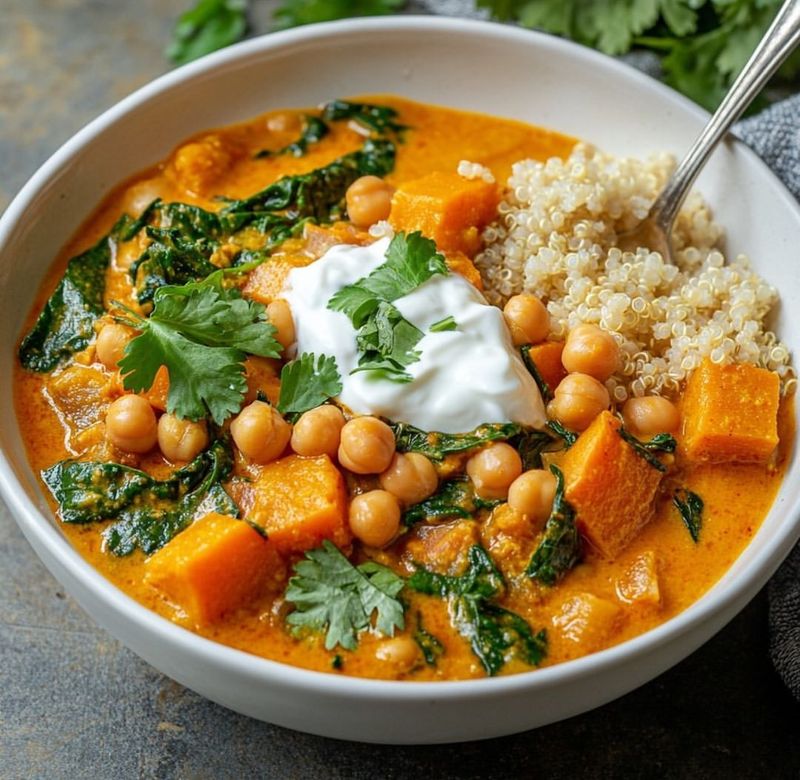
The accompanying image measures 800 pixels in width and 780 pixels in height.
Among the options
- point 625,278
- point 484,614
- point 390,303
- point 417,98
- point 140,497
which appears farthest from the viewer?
point 417,98

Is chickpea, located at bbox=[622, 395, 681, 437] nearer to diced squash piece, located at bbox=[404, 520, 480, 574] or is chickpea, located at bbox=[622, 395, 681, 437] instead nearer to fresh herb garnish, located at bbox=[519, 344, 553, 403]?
fresh herb garnish, located at bbox=[519, 344, 553, 403]

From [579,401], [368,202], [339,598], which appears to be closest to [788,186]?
[579,401]

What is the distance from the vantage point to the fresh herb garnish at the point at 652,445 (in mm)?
3611

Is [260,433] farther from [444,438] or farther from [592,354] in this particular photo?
[592,354]

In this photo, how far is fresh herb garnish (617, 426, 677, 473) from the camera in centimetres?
361

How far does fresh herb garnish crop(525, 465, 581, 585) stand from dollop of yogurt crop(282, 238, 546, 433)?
0.37m

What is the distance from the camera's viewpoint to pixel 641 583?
341 centimetres

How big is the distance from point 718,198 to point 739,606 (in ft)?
6.37

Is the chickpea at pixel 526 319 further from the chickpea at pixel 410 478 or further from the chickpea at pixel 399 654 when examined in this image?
the chickpea at pixel 399 654

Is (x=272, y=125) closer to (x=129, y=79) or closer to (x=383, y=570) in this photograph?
(x=129, y=79)

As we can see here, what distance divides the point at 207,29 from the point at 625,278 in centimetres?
286

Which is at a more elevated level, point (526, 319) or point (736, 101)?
point (736, 101)

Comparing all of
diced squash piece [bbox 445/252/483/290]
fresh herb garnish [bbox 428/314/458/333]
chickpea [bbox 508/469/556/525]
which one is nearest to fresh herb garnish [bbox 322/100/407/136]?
diced squash piece [bbox 445/252/483/290]

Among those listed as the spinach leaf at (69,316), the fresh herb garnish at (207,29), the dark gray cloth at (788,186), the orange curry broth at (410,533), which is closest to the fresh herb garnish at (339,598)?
the orange curry broth at (410,533)
